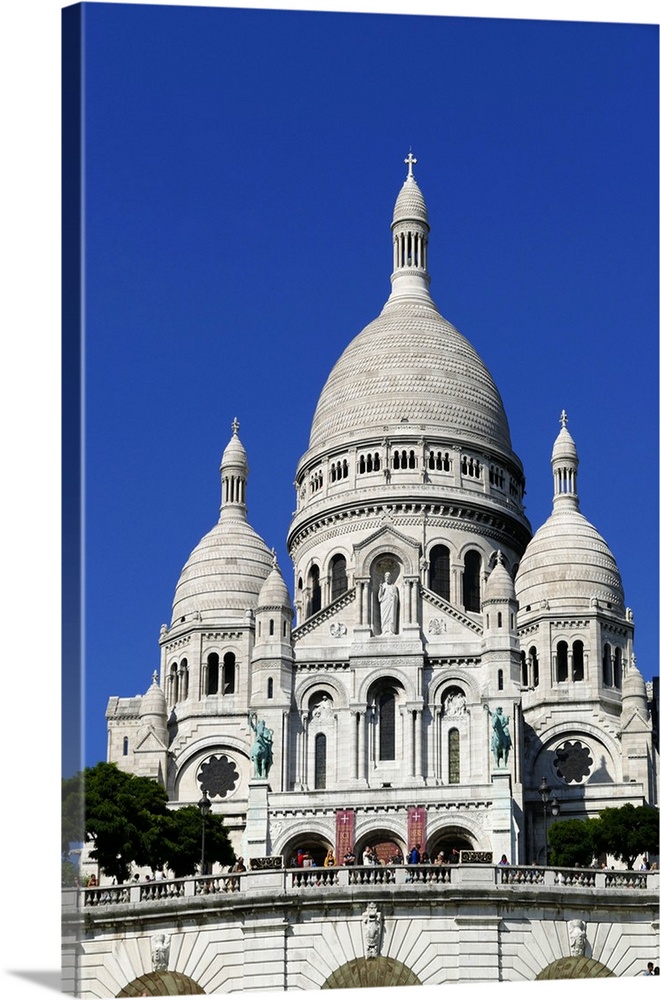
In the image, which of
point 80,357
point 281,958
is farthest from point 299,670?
point 80,357

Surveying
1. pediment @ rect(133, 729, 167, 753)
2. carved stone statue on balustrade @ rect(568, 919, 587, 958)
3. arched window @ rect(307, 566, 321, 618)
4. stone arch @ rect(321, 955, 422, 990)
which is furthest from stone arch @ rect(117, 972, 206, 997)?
arched window @ rect(307, 566, 321, 618)

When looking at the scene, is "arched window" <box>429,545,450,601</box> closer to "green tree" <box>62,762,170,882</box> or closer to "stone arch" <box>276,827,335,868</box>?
"stone arch" <box>276,827,335,868</box>

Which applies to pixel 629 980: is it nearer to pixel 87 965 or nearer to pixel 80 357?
pixel 87 965

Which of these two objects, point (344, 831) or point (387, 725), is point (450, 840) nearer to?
point (344, 831)

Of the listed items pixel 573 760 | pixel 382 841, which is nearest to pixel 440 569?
pixel 573 760

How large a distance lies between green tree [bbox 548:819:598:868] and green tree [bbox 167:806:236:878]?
9116 mm

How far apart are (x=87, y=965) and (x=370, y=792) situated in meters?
39.3

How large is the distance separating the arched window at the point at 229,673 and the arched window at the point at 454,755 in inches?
494

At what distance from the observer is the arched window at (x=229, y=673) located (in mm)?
81875

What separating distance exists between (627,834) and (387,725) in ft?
45.2

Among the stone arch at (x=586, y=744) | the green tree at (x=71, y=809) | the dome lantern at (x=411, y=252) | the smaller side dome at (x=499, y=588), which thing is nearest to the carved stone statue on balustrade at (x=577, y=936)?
the green tree at (x=71, y=809)

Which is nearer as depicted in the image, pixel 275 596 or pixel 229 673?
pixel 275 596

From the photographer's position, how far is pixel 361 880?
34906 mm

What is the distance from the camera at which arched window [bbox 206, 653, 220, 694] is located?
8212 centimetres
